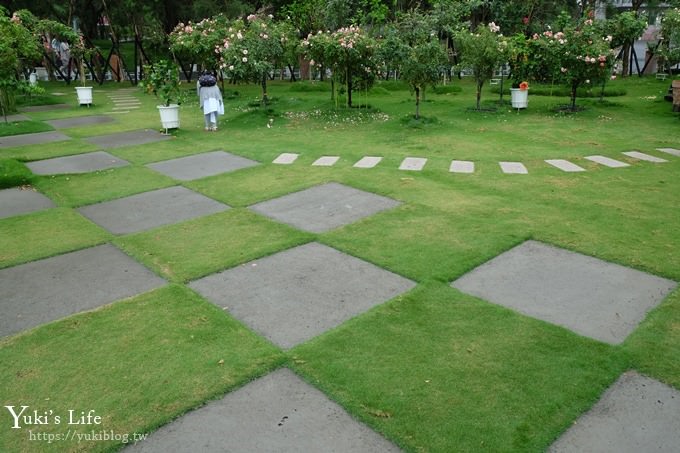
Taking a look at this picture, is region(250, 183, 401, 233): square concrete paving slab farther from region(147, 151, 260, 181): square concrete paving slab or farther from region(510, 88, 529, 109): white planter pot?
region(510, 88, 529, 109): white planter pot

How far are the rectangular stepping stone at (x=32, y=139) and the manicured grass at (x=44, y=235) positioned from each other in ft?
19.2

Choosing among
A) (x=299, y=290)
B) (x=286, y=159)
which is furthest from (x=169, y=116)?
(x=299, y=290)

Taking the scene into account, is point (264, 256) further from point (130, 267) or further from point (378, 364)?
point (378, 364)

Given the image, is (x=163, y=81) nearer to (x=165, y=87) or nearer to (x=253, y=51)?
(x=165, y=87)

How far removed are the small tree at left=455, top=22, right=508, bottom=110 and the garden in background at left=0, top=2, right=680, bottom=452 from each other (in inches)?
1.9

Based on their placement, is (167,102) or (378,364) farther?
(167,102)

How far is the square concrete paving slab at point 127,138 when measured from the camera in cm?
1162

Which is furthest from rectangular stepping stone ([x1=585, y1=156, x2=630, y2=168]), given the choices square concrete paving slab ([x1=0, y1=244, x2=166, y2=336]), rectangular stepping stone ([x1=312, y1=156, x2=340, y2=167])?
square concrete paving slab ([x1=0, y1=244, x2=166, y2=336])

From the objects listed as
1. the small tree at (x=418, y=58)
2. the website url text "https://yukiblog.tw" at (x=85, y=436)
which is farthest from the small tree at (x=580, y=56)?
the website url text "https://yukiblog.tw" at (x=85, y=436)

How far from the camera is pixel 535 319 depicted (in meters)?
4.25

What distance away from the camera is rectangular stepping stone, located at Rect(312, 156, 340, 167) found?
30.2ft

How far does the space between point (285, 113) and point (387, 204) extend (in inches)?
343

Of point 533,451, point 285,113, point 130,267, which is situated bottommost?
point 533,451

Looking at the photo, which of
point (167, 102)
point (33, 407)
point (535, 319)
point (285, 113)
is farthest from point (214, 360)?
point (285, 113)
